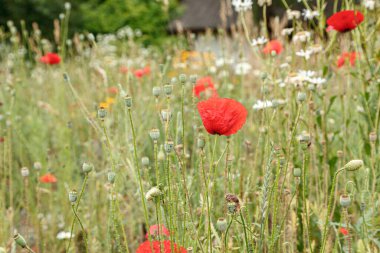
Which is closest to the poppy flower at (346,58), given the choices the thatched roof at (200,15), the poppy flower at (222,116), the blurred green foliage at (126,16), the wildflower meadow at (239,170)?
the wildflower meadow at (239,170)

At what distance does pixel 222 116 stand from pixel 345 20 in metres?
0.81

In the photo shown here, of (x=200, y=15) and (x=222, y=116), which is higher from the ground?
(x=200, y=15)

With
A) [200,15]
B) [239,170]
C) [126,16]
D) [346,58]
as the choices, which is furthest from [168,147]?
[200,15]

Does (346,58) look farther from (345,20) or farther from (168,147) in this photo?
(168,147)

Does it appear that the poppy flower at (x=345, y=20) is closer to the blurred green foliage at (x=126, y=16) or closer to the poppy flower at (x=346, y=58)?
the poppy flower at (x=346, y=58)

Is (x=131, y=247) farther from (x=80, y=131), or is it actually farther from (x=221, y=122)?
(x=80, y=131)

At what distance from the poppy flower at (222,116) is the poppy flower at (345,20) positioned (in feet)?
2.44

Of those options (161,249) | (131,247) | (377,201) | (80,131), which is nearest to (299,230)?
(377,201)

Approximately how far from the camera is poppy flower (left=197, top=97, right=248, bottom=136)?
3.47ft

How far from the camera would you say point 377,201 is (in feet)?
5.02

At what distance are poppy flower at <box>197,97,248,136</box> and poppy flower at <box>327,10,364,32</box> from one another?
2.44ft

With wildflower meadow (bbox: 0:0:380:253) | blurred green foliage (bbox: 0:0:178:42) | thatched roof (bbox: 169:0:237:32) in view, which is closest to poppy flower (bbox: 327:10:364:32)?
wildflower meadow (bbox: 0:0:380:253)

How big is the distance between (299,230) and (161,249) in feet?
2.47

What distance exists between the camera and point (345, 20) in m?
1.69
